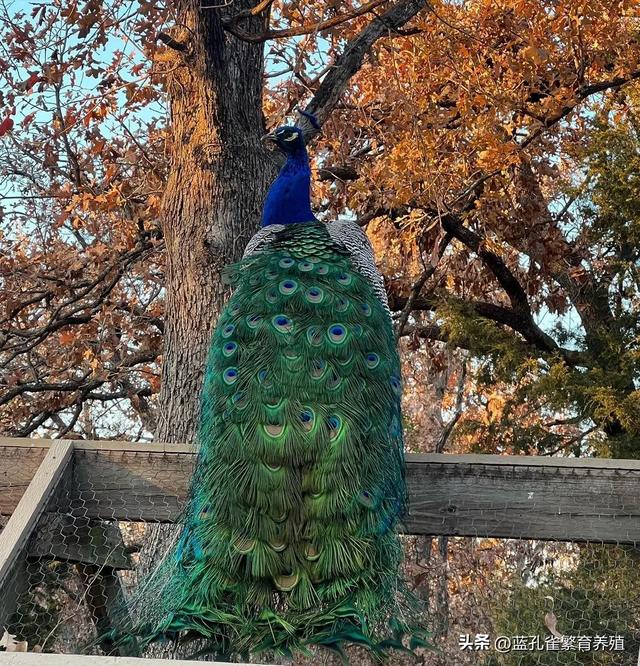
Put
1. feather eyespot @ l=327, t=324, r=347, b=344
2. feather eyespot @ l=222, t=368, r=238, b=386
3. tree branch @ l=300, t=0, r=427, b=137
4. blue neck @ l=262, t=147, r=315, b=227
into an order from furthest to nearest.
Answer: tree branch @ l=300, t=0, r=427, b=137, blue neck @ l=262, t=147, r=315, b=227, feather eyespot @ l=327, t=324, r=347, b=344, feather eyespot @ l=222, t=368, r=238, b=386

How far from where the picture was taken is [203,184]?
15.0ft

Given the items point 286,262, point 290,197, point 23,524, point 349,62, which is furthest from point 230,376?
point 349,62

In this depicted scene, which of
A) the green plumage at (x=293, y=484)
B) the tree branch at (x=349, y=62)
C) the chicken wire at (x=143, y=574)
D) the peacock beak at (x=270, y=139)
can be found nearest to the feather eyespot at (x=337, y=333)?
the green plumage at (x=293, y=484)

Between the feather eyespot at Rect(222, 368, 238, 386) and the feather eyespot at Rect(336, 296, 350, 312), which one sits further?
the feather eyespot at Rect(336, 296, 350, 312)

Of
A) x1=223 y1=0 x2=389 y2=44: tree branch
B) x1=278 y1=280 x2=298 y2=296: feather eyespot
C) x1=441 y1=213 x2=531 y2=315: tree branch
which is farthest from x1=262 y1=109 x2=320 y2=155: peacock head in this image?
x1=441 y1=213 x2=531 y2=315: tree branch

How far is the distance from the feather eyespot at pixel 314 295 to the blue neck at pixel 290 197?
970 millimetres

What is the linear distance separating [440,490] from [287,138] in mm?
2519

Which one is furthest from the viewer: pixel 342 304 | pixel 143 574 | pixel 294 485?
pixel 342 304

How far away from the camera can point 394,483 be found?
2715 millimetres

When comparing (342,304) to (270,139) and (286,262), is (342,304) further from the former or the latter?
(270,139)

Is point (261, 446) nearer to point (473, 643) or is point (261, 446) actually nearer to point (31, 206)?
point (473, 643)

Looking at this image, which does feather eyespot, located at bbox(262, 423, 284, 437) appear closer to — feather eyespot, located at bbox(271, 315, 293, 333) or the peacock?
the peacock

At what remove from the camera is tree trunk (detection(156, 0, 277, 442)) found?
4332mm

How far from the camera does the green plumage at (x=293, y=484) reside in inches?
89.4
